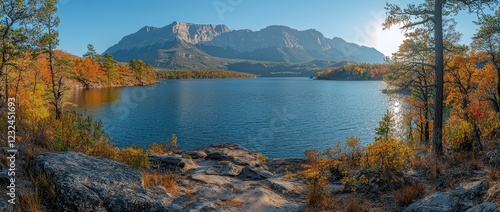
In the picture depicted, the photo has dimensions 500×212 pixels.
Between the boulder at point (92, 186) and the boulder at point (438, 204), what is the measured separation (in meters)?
7.54

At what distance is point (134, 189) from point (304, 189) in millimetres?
7720

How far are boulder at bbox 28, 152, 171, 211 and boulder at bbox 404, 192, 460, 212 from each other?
7.54 meters

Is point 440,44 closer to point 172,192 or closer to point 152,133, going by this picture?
point 172,192

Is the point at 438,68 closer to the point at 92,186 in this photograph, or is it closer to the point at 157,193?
the point at 157,193

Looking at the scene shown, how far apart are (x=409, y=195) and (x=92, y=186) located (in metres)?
10.0

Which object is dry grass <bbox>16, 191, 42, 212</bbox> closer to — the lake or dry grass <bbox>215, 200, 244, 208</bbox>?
dry grass <bbox>215, 200, 244, 208</bbox>

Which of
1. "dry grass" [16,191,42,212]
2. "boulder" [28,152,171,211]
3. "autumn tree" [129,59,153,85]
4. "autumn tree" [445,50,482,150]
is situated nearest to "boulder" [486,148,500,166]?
"boulder" [28,152,171,211]

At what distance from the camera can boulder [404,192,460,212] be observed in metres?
7.72

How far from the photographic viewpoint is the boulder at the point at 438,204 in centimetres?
772

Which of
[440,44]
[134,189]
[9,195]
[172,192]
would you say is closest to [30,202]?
[9,195]

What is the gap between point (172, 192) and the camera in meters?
10.4

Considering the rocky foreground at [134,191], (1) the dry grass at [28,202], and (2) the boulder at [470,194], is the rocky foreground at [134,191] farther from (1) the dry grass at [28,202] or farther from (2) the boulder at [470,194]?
(2) the boulder at [470,194]

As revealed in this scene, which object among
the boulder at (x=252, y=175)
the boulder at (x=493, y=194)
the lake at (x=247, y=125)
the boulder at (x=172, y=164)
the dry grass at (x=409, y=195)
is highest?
the boulder at (x=493, y=194)

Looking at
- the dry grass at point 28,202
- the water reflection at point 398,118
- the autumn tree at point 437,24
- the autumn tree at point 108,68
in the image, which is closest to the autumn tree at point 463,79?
the water reflection at point 398,118
